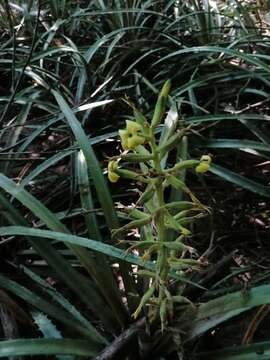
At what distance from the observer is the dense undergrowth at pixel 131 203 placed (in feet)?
3.45

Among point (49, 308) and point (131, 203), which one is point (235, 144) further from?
point (49, 308)

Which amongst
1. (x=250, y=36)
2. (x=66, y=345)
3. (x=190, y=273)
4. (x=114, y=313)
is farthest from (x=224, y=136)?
(x=66, y=345)

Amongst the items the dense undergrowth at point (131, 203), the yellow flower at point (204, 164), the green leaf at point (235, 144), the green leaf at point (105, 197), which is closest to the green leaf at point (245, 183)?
the dense undergrowth at point (131, 203)

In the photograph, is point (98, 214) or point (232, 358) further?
point (98, 214)

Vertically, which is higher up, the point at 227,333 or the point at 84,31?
the point at 84,31

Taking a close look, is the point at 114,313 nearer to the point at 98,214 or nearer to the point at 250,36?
the point at 98,214

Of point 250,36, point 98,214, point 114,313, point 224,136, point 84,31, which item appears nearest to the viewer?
point 114,313

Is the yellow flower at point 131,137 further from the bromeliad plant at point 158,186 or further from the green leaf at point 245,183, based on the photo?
the green leaf at point 245,183

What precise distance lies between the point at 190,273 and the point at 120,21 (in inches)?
62.8

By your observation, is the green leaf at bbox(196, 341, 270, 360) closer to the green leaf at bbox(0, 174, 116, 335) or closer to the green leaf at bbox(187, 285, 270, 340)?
the green leaf at bbox(187, 285, 270, 340)

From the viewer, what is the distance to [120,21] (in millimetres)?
2479

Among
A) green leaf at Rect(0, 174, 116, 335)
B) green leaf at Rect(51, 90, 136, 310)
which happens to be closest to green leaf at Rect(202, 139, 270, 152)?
green leaf at Rect(51, 90, 136, 310)

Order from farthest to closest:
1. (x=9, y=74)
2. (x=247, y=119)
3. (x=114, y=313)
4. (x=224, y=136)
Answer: (x=9, y=74)
(x=224, y=136)
(x=247, y=119)
(x=114, y=313)

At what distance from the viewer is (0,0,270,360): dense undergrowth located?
1.05 metres
